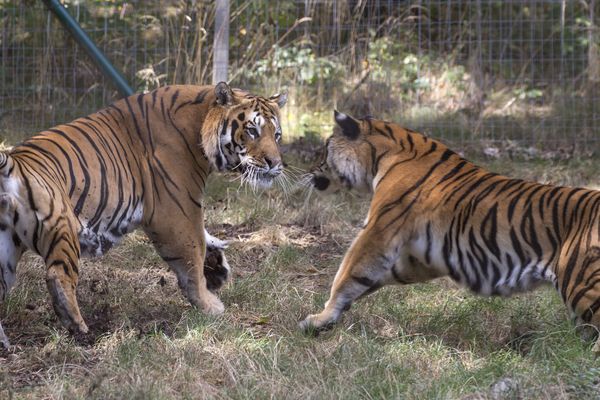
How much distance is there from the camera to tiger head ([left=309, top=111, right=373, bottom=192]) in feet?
17.7

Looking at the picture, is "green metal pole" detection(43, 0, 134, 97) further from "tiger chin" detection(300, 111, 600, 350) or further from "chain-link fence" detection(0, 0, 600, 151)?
"tiger chin" detection(300, 111, 600, 350)

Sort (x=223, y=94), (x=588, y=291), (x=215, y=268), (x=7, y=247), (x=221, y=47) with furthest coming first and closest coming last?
(x=221, y=47)
(x=215, y=268)
(x=223, y=94)
(x=7, y=247)
(x=588, y=291)

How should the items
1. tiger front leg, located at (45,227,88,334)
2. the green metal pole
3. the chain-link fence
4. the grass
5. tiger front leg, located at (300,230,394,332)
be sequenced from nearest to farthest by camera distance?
the grass, tiger front leg, located at (45,227,88,334), tiger front leg, located at (300,230,394,332), the green metal pole, the chain-link fence

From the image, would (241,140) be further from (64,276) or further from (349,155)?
(64,276)

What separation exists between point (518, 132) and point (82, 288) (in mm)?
5051

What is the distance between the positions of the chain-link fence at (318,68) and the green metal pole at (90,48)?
0.48 meters

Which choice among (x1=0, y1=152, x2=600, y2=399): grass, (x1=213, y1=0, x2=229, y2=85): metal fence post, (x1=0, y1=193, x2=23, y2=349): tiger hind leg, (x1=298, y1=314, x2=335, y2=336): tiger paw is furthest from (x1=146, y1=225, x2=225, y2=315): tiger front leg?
(x1=213, y1=0, x2=229, y2=85): metal fence post

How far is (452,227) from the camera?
493cm

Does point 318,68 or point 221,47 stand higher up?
point 221,47

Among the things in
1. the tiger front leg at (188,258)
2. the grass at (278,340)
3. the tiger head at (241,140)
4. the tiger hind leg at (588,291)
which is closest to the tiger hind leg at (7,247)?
the grass at (278,340)

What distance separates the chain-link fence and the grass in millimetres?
2684

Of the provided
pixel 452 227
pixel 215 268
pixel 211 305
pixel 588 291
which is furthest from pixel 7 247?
pixel 588 291

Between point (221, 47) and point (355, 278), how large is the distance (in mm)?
3836

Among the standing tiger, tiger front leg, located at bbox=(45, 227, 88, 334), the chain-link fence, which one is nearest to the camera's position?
tiger front leg, located at bbox=(45, 227, 88, 334)
